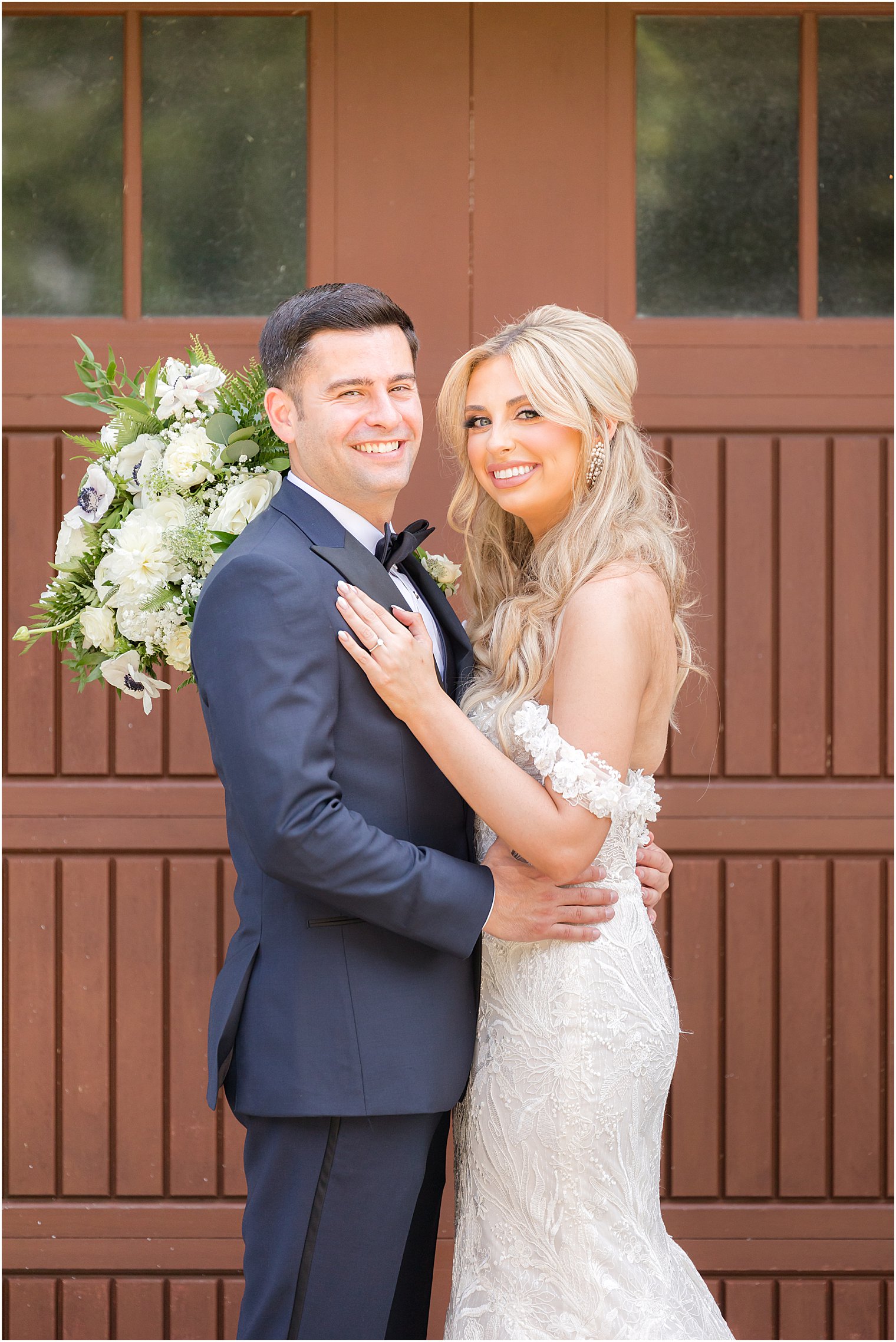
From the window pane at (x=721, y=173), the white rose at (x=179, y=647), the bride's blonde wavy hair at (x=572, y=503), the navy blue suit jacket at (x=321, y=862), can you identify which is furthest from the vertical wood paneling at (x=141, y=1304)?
the window pane at (x=721, y=173)

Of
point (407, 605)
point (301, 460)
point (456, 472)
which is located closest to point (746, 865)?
Answer: point (456, 472)

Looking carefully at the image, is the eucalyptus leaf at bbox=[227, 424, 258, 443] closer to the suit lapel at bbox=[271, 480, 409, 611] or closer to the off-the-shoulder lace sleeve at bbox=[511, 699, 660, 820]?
the suit lapel at bbox=[271, 480, 409, 611]

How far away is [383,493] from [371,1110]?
1006 millimetres

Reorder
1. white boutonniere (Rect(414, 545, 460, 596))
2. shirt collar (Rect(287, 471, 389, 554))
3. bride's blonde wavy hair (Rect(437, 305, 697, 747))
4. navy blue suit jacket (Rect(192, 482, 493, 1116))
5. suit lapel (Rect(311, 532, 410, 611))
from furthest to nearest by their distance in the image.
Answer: white boutonniere (Rect(414, 545, 460, 596)), bride's blonde wavy hair (Rect(437, 305, 697, 747)), shirt collar (Rect(287, 471, 389, 554)), suit lapel (Rect(311, 532, 410, 611)), navy blue suit jacket (Rect(192, 482, 493, 1116))

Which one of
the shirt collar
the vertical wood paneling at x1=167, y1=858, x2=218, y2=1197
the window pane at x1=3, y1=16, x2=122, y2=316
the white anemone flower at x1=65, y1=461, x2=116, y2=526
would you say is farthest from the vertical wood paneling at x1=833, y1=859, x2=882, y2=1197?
the window pane at x1=3, y1=16, x2=122, y2=316

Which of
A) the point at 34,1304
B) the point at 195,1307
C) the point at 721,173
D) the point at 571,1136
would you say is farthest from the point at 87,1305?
the point at 721,173

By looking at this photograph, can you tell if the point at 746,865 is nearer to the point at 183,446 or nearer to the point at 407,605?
the point at 407,605

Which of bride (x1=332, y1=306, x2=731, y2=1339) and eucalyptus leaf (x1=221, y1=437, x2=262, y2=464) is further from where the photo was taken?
eucalyptus leaf (x1=221, y1=437, x2=262, y2=464)

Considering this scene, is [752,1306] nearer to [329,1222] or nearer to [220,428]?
[329,1222]

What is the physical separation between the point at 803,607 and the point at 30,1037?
2.39 m

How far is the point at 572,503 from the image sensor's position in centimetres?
228

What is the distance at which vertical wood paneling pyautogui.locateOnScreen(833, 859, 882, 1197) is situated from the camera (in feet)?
10.5

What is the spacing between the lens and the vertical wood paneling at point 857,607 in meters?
3.22

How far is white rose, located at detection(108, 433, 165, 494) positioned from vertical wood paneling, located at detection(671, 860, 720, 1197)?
178 cm
